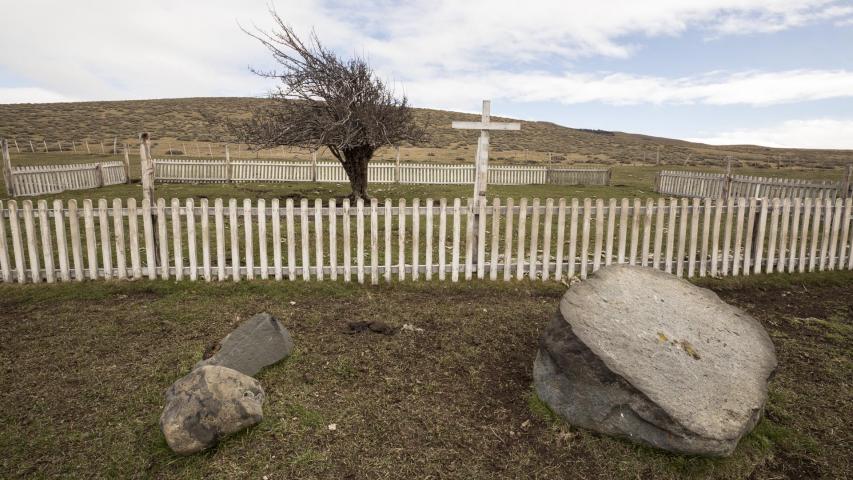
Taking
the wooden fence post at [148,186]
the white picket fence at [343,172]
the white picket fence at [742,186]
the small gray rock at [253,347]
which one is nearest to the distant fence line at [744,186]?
the white picket fence at [742,186]

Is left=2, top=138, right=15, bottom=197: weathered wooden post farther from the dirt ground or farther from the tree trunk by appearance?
the dirt ground

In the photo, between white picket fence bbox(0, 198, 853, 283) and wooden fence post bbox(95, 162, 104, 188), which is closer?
white picket fence bbox(0, 198, 853, 283)

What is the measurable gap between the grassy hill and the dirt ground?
38.0 metres

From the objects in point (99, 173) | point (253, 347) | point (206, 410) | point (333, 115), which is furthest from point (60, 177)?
point (206, 410)

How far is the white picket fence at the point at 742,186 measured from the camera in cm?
1395

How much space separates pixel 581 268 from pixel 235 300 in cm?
531

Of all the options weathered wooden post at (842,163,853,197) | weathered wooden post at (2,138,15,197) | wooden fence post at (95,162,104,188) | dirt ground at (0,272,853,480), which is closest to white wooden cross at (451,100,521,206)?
dirt ground at (0,272,853,480)

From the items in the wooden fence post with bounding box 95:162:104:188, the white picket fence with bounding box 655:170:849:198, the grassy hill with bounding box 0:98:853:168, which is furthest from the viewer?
the grassy hill with bounding box 0:98:853:168

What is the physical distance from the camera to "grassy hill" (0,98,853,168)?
49938mm

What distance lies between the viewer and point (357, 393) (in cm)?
445

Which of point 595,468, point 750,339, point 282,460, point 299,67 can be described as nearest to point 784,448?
point 750,339

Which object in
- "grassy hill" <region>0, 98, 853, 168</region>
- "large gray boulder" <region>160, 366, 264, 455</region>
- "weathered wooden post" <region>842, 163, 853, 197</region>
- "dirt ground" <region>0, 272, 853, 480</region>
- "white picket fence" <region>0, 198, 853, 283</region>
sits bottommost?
"dirt ground" <region>0, 272, 853, 480</region>

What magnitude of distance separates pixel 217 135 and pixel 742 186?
52.0 meters

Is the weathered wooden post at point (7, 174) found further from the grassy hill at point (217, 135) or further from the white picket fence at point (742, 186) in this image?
the grassy hill at point (217, 135)
